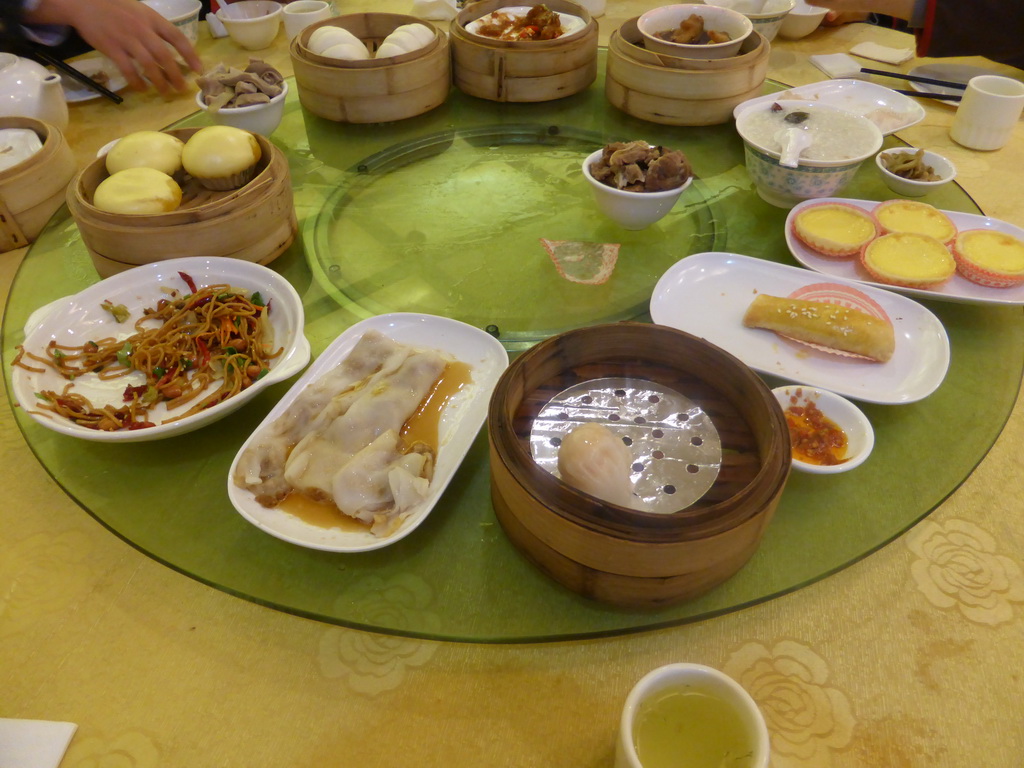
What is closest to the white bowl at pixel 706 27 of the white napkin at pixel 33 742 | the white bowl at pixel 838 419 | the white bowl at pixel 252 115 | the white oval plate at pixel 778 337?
the white oval plate at pixel 778 337

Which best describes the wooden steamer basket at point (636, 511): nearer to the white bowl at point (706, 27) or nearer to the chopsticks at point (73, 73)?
the white bowl at point (706, 27)

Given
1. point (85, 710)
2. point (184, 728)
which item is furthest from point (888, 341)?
point (85, 710)

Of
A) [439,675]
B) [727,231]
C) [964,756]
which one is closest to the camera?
[964,756]

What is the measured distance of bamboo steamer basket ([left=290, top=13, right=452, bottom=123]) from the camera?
2627mm

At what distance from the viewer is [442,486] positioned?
1401 millimetres

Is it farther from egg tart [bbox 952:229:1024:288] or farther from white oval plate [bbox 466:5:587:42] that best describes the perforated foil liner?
white oval plate [bbox 466:5:587:42]

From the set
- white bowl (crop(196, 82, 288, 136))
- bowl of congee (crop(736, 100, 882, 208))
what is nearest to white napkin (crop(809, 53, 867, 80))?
bowl of congee (crop(736, 100, 882, 208))

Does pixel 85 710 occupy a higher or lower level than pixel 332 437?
A: lower

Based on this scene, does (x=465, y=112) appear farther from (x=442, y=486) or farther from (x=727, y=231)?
(x=442, y=486)

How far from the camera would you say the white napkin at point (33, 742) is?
115cm

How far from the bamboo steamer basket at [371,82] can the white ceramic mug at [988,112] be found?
6.99ft

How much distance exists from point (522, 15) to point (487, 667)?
2.81 meters

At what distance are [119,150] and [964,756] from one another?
2603 mm

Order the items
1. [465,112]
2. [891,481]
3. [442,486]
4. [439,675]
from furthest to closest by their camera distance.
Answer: [465,112] < [891,481] < [442,486] < [439,675]
